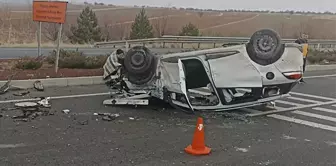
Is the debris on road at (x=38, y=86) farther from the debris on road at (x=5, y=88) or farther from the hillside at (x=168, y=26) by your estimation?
the hillside at (x=168, y=26)

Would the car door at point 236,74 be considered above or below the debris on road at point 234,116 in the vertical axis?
above

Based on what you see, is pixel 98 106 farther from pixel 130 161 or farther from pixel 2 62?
pixel 2 62

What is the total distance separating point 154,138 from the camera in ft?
22.6

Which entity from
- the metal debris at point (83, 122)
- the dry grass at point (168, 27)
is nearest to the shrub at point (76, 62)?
the metal debris at point (83, 122)

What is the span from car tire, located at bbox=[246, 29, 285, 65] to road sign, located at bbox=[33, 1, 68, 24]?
21.6 ft

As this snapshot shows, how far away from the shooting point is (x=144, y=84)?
931cm

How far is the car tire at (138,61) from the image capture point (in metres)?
9.27

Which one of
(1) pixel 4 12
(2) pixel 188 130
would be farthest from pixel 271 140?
(1) pixel 4 12

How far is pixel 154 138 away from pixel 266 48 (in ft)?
10.6

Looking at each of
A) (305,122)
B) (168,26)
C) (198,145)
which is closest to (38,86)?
(198,145)

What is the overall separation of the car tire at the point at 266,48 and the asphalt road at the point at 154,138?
1262 millimetres

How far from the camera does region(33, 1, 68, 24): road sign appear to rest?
505 inches

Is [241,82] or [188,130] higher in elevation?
[241,82]

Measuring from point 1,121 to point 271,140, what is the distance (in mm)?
4771
